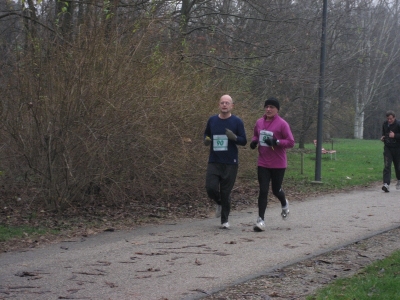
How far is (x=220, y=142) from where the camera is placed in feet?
31.1

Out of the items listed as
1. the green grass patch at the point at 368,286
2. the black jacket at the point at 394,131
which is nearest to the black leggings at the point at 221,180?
the green grass patch at the point at 368,286

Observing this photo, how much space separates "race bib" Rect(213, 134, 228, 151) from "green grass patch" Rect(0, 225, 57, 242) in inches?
98.8

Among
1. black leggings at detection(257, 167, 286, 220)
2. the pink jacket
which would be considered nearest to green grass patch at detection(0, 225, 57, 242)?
black leggings at detection(257, 167, 286, 220)

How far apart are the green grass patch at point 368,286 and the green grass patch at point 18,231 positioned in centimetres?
417

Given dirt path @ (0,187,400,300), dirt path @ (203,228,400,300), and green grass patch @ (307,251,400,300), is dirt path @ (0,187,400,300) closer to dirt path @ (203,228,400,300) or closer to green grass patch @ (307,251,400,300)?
dirt path @ (203,228,400,300)

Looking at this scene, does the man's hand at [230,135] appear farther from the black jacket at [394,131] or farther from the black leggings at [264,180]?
the black jacket at [394,131]

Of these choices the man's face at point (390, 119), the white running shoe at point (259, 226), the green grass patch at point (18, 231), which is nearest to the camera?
the green grass patch at point (18, 231)

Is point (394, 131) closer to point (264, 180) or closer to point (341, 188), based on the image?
point (341, 188)

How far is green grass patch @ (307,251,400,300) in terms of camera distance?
581cm

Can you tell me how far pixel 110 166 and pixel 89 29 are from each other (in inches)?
86.0

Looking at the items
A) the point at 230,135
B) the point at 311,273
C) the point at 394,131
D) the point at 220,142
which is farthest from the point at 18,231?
the point at 394,131

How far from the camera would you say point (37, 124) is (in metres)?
9.89

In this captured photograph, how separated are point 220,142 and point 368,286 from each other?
3806 mm

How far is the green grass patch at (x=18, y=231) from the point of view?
28.0 feet
